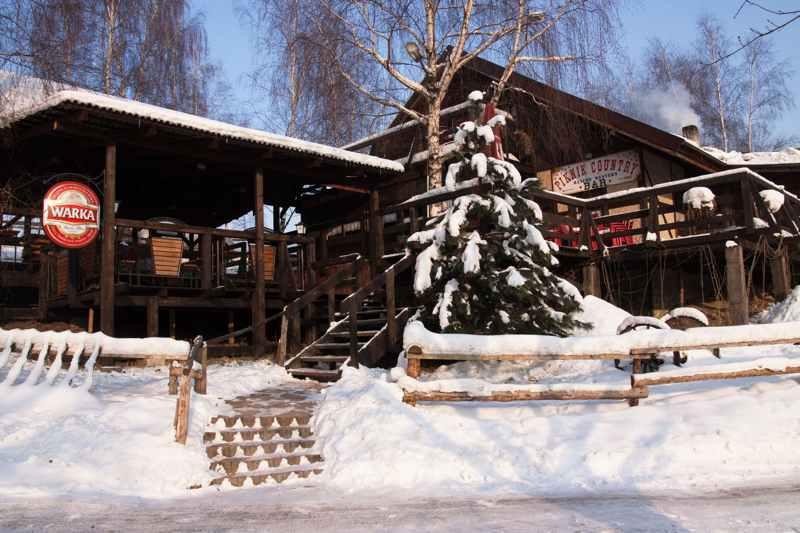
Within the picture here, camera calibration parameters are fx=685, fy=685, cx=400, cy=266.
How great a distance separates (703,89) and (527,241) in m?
27.1

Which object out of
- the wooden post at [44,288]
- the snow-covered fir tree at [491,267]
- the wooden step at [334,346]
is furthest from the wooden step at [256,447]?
the wooden post at [44,288]

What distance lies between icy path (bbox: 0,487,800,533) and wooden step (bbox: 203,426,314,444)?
4.79ft

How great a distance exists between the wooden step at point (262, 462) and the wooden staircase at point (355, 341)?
3841 mm

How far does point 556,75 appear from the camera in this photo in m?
16.0

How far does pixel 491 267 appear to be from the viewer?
10.2 metres

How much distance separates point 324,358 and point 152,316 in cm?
354

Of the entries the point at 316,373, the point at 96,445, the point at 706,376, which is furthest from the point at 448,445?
the point at 316,373

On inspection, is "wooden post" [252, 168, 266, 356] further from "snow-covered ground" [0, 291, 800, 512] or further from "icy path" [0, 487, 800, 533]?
"icy path" [0, 487, 800, 533]

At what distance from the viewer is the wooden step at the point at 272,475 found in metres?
6.42

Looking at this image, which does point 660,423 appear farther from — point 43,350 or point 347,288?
point 347,288

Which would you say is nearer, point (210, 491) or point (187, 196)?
point (210, 491)

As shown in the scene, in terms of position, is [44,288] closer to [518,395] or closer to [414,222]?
[414,222]

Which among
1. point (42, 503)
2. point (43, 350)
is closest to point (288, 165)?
point (43, 350)

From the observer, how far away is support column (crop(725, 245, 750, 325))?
1292 centimetres
